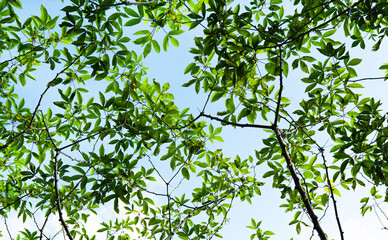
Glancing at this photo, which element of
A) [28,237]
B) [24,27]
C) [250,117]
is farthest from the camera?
[28,237]

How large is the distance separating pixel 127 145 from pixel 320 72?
6.07 ft

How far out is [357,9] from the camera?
2.53 meters

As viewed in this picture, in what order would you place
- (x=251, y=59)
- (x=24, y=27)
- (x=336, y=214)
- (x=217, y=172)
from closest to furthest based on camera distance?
(x=336, y=214), (x=251, y=59), (x=24, y=27), (x=217, y=172)

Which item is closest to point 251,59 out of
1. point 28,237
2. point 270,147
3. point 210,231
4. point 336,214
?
point 270,147

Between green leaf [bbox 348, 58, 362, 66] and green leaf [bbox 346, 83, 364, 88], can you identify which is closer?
green leaf [bbox 348, 58, 362, 66]

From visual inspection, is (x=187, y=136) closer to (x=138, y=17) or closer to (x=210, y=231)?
(x=138, y=17)

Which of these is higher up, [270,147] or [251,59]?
[251,59]

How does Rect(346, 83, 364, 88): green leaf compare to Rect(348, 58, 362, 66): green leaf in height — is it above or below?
below

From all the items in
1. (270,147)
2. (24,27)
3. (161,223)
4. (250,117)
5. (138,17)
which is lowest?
(161,223)

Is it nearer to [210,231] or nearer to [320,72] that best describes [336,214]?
[320,72]

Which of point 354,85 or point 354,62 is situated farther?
point 354,85

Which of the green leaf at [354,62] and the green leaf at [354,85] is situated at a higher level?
the green leaf at [354,62]

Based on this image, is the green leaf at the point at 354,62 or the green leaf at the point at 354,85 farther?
the green leaf at the point at 354,85

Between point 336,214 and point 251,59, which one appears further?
point 251,59
